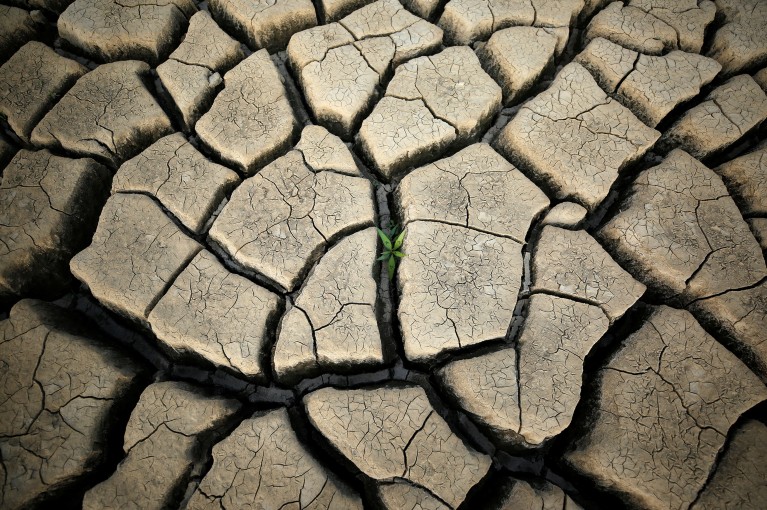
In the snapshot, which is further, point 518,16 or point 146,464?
point 518,16

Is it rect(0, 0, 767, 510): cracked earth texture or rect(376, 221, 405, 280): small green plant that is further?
rect(376, 221, 405, 280): small green plant

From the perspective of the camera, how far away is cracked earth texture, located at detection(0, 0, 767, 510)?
152 centimetres

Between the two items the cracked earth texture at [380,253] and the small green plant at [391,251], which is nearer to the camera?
the cracked earth texture at [380,253]

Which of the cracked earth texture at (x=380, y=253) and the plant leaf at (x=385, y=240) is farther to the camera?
the plant leaf at (x=385, y=240)

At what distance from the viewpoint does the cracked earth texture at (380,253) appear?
1521 mm

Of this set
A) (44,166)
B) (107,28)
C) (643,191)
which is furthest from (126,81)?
(643,191)

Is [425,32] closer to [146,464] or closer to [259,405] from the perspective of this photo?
[259,405]

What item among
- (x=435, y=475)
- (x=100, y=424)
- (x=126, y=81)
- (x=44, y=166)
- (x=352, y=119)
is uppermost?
(x=126, y=81)

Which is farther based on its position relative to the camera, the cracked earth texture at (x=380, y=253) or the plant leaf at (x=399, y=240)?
the plant leaf at (x=399, y=240)

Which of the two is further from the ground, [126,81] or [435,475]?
[126,81]

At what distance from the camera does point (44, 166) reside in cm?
198

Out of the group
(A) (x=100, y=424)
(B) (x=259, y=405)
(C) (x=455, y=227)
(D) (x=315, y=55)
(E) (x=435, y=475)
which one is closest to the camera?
(E) (x=435, y=475)

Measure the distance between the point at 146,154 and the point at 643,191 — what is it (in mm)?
2252

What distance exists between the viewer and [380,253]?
5.97ft
